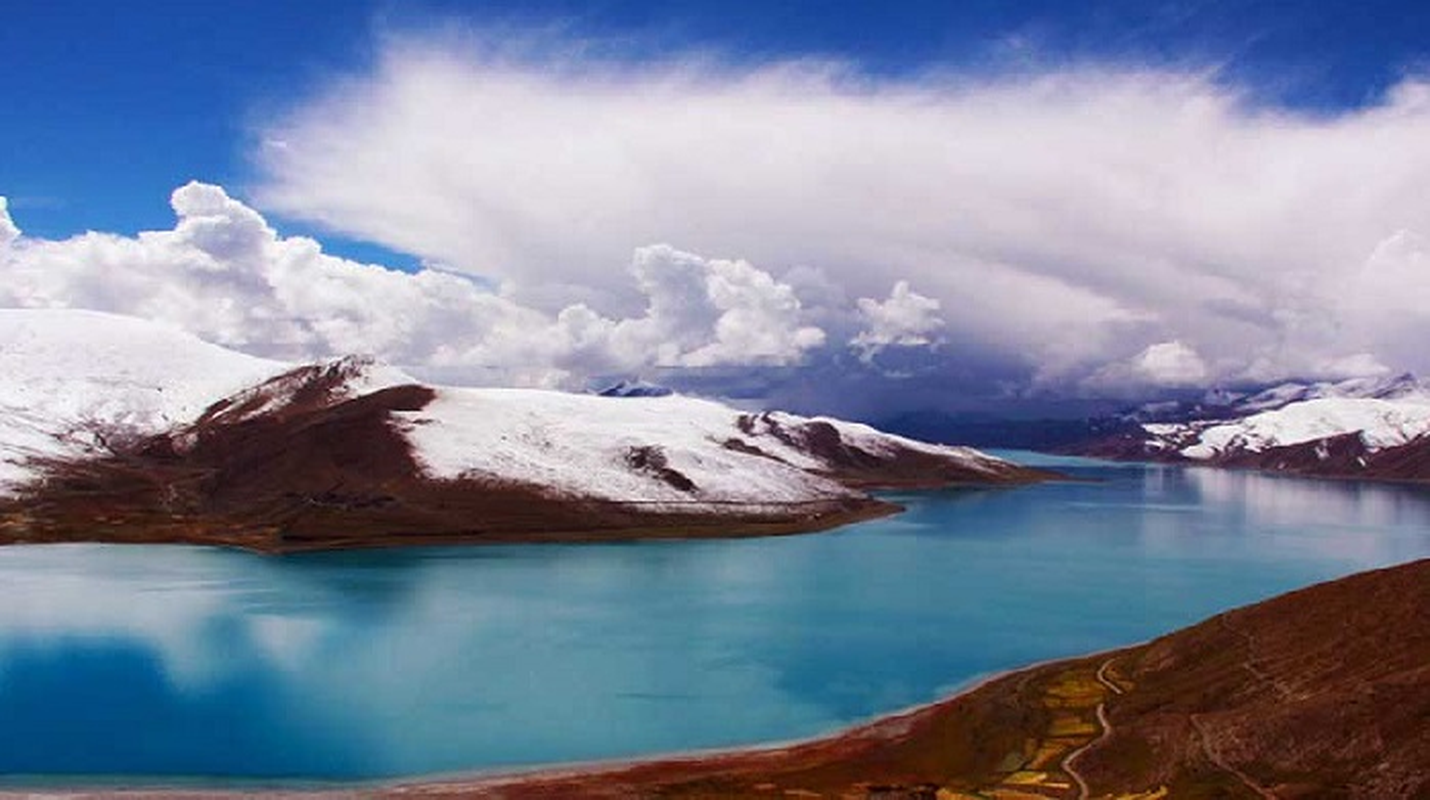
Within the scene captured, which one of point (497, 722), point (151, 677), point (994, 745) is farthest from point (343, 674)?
point (994, 745)

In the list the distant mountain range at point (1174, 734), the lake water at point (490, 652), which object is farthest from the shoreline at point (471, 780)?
the lake water at point (490, 652)

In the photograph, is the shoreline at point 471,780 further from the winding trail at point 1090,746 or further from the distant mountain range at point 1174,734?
the winding trail at point 1090,746

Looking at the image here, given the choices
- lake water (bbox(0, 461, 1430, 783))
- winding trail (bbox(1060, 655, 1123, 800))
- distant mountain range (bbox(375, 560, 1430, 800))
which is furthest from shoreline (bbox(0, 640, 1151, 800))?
winding trail (bbox(1060, 655, 1123, 800))

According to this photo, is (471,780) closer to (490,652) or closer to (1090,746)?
(1090,746)

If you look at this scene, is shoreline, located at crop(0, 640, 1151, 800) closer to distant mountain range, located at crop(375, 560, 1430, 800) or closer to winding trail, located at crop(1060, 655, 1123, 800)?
distant mountain range, located at crop(375, 560, 1430, 800)

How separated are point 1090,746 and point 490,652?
63.1 meters

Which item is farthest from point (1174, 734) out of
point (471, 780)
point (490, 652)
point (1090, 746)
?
point (490, 652)

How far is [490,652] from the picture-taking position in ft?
401

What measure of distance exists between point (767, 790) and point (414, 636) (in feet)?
214

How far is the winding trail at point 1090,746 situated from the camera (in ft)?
238

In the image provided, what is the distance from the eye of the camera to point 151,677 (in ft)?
355

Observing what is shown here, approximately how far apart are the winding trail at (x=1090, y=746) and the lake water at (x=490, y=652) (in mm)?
14933

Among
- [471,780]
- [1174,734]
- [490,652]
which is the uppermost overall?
[1174,734]

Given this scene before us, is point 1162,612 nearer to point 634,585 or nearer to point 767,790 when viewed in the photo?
point 634,585
